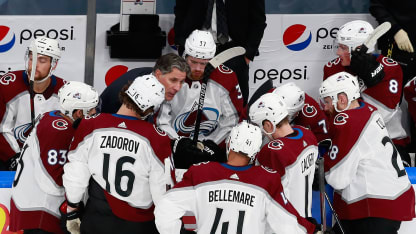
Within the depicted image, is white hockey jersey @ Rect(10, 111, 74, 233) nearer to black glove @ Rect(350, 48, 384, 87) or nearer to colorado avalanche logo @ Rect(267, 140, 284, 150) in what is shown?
colorado avalanche logo @ Rect(267, 140, 284, 150)

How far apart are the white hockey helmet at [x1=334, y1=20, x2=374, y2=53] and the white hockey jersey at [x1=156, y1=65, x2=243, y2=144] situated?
33.1 inches

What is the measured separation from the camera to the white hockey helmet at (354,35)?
647 centimetres

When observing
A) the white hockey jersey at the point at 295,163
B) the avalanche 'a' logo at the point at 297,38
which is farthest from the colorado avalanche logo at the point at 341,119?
the avalanche 'a' logo at the point at 297,38

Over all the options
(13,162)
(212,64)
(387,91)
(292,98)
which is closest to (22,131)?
(13,162)

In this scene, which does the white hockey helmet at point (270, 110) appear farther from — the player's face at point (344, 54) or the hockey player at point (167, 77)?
the player's face at point (344, 54)

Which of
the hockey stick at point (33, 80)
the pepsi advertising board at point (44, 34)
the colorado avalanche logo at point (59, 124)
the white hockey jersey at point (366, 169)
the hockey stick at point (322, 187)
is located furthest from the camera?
the pepsi advertising board at point (44, 34)

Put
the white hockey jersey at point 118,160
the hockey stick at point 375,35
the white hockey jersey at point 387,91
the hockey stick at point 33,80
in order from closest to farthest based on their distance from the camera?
the white hockey jersey at point 118,160 < the hockey stick at point 375,35 < the hockey stick at point 33,80 < the white hockey jersey at point 387,91

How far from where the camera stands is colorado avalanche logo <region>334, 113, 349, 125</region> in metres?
5.38

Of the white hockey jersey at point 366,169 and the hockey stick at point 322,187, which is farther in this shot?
the white hockey jersey at point 366,169

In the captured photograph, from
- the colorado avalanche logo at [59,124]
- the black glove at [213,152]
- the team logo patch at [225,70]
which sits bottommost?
the black glove at [213,152]

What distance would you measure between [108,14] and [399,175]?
10.1ft

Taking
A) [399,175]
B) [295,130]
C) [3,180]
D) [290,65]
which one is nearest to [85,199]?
[3,180]

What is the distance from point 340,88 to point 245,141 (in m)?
1.01

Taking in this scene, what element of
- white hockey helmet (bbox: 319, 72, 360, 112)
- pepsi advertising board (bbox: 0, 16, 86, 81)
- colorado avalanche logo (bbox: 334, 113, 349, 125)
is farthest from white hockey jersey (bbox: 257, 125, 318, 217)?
pepsi advertising board (bbox: 0, 16, 86, 81)
